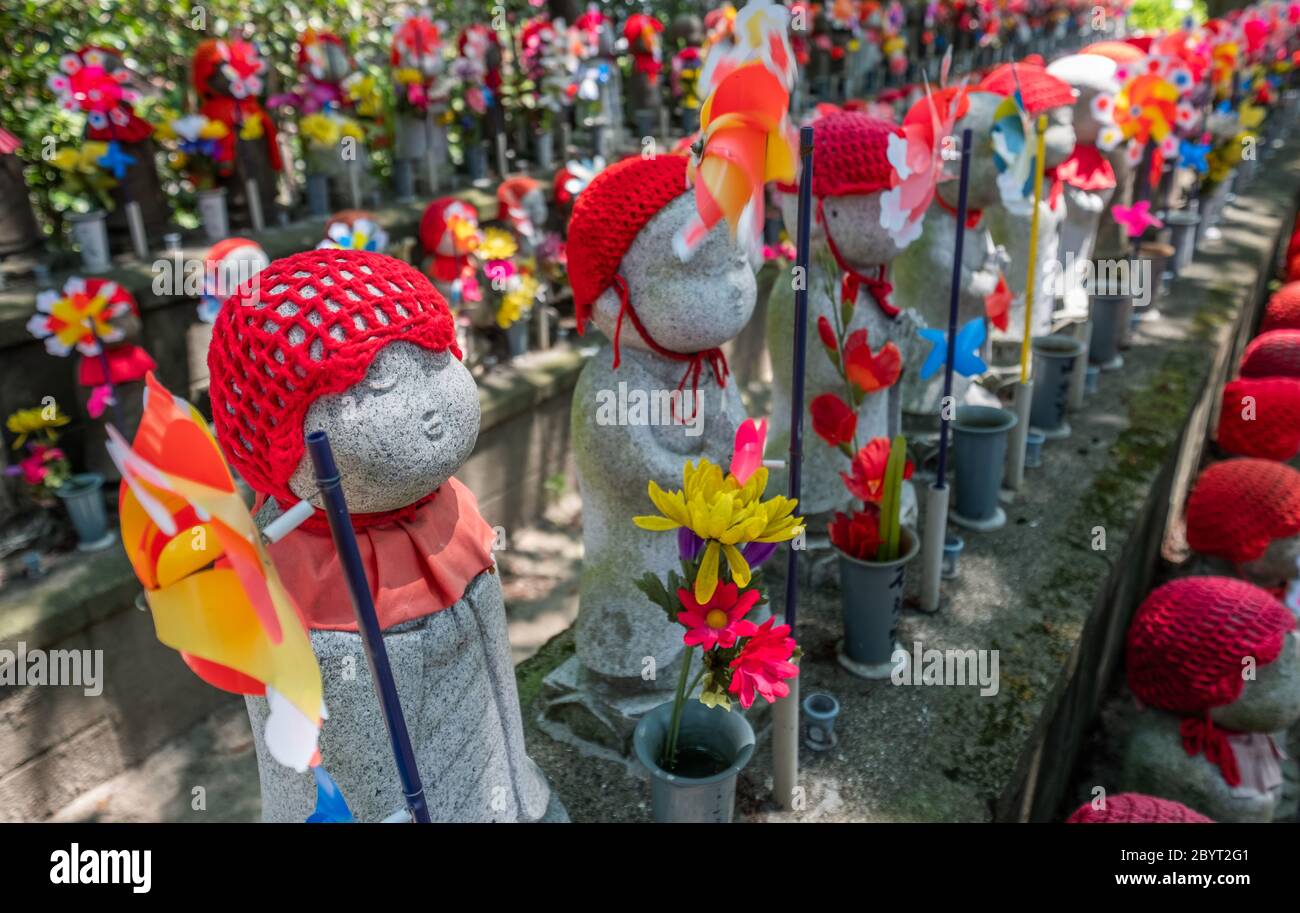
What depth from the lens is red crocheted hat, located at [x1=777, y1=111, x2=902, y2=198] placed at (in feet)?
8.62

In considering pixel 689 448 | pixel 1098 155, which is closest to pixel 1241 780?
pixel 689 448

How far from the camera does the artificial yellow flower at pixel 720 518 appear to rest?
1493 mm

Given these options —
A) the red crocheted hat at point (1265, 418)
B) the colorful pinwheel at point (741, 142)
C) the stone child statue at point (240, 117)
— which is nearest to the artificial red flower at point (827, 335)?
the colorful pinwheel at point (741, 142)

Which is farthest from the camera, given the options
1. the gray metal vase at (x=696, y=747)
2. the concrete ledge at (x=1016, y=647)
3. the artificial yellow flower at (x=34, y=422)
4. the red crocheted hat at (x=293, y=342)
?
the artificial yellow flower at (x=34, y=422)

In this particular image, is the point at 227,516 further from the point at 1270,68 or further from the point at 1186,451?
the point at 1270,68

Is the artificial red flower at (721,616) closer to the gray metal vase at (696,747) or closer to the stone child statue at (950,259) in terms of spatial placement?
the gray metal vase at (696,747)

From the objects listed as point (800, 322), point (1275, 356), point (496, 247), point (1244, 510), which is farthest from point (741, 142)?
point (1275, 356)

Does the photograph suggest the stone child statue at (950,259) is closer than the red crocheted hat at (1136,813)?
No

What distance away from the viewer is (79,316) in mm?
3191

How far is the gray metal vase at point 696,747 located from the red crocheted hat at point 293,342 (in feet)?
2.67

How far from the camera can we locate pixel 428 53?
5.12 m

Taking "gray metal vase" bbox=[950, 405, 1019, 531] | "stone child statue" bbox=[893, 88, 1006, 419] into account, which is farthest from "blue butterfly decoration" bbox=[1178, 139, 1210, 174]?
"gray metal vase" bbox=[950, 405, 1019, 531]

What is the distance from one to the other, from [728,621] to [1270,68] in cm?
968

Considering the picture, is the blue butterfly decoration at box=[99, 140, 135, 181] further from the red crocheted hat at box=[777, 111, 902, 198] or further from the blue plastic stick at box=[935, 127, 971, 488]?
the blue plastic stick at box=[935, 127, 971, 488]
